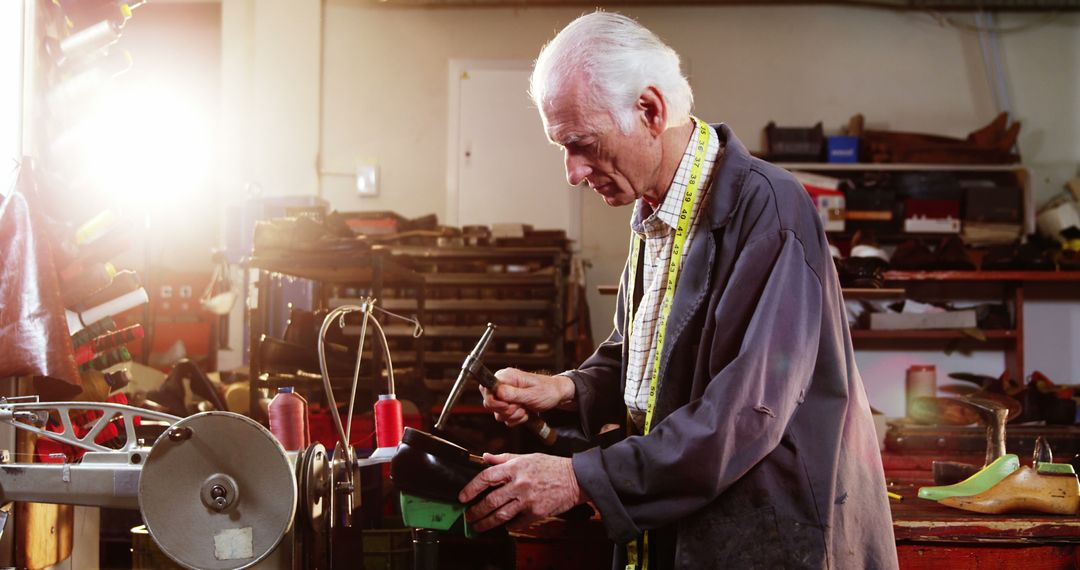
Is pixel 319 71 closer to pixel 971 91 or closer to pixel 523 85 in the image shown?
pixel 523 85

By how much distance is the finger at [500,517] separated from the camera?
1.25 metres

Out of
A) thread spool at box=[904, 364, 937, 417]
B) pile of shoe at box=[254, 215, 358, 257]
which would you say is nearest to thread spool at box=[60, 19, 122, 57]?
pile of shoe at box=[254, 215, 358, 257]

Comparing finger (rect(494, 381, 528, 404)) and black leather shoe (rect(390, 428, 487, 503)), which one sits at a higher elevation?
finger (rect(494, 381, 528, 404))

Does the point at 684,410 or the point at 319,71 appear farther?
the point at 319,71

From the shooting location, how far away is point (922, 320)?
5285 mm

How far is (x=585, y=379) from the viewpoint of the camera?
1.71m

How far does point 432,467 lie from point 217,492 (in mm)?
455

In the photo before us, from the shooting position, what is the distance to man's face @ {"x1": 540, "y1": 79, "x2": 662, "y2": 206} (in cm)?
137


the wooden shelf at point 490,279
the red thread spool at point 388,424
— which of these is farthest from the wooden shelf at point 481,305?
the red thread spool at point 388,424

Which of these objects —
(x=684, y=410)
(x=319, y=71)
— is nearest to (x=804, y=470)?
(x=684, y=410)

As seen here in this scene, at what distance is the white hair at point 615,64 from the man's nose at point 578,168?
97 millimetres

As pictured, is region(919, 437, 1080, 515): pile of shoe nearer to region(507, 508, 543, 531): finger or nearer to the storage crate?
region(507, 508, 543, 531): finger

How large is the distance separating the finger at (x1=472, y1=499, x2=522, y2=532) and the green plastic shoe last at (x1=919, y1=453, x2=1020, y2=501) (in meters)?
1.36

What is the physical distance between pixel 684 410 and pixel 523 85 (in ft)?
17.1
